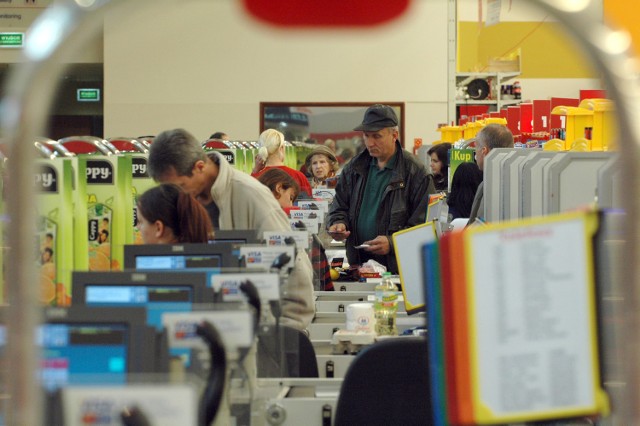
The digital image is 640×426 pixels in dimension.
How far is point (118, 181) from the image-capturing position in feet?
10.8

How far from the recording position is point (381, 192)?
6.04 m

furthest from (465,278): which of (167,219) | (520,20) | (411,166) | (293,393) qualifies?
(520,20)

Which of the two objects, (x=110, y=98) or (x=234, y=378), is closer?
(x=234, y=378)

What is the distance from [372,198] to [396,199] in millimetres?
187

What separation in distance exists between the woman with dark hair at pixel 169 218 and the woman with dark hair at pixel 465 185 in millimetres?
4496

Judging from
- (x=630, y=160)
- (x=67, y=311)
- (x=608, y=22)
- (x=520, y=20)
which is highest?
(x=520, y=20)

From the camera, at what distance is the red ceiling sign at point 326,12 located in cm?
119

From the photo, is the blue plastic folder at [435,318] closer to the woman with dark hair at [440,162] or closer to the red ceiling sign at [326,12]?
the red ceiling sign at [326,12]

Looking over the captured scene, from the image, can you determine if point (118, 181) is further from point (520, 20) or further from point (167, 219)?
point (520, 20)

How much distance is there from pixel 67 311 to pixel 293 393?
1279mm

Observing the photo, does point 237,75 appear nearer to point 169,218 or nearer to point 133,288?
point 169,218

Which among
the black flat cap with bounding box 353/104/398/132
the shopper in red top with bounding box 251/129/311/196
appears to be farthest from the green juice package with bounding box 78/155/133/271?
the shopper in red top with bounding box 251/129/311/196

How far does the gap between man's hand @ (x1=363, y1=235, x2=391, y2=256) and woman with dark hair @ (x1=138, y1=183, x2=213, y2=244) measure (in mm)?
2452

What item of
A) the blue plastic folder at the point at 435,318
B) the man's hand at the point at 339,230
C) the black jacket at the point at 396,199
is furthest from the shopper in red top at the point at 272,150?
the blue plastic folder at the point at 435,318
